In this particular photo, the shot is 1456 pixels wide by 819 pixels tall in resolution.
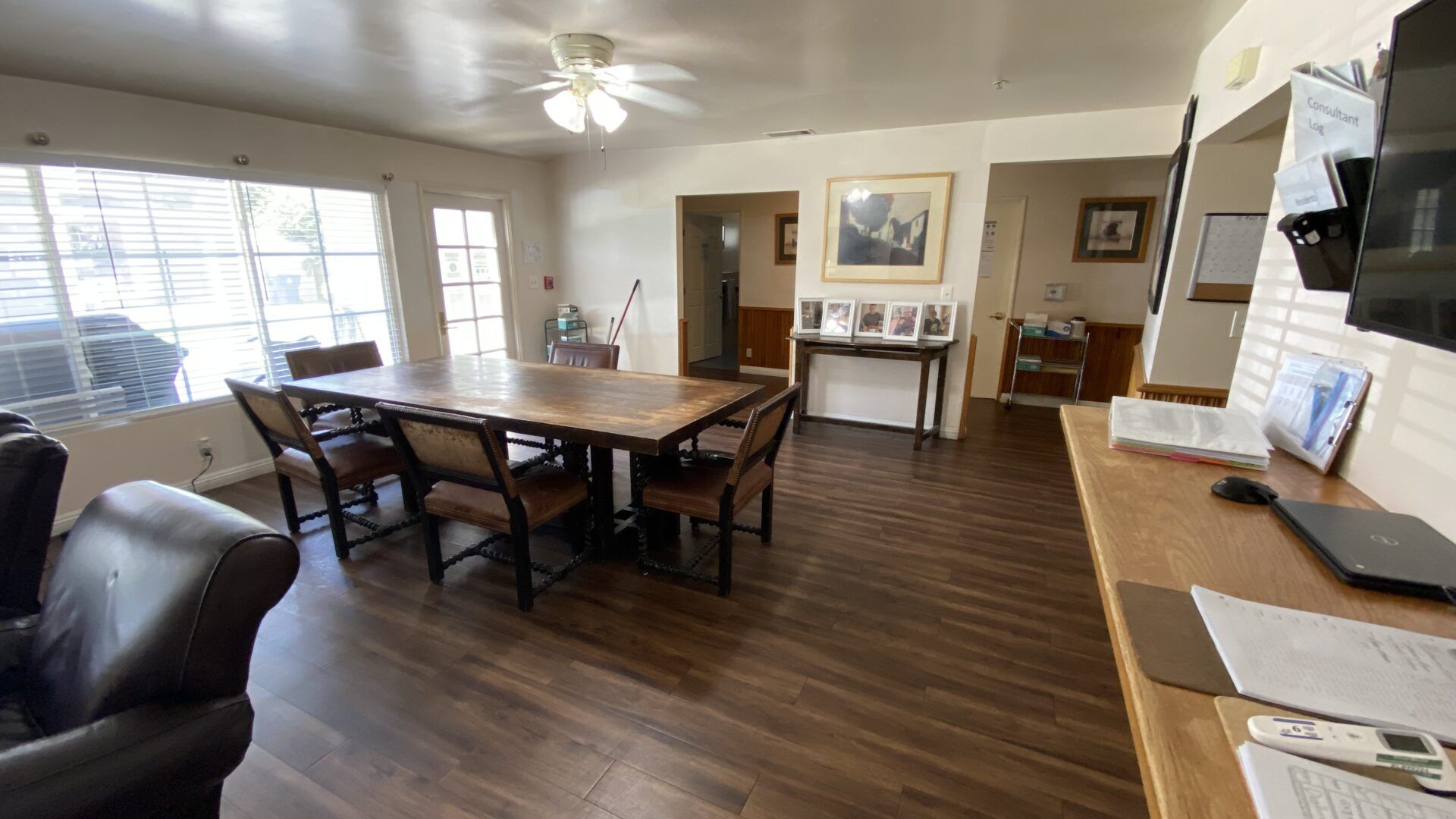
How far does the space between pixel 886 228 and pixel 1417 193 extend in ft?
11.7

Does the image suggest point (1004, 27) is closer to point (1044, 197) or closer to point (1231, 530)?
point (1231, 530)

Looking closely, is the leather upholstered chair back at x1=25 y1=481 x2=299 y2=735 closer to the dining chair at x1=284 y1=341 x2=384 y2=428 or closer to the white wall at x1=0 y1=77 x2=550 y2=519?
the dining chair at x1=284 y1=341 x2=384 y2=428

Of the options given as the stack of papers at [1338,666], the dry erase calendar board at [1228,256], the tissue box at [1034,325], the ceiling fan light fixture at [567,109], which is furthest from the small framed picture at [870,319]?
the stack of papers at [1338,666]

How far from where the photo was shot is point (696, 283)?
7289mm

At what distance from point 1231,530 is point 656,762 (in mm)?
1456

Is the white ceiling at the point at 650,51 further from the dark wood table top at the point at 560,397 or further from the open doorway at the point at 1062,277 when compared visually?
the open doorway at the point at 1062,277

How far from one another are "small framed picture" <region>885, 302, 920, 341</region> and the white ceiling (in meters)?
1.33

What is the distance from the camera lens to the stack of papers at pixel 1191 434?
1249 mm

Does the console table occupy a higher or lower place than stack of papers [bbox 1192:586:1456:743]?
lower

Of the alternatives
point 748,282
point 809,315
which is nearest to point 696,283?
point 748,282

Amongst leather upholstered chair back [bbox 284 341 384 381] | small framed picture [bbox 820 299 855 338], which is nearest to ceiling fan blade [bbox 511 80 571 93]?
leather upholstered chair back [bbox 284 341 384 381]

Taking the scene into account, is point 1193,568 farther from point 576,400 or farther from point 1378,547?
point 576,400

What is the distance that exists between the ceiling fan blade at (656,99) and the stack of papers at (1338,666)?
3333 mm

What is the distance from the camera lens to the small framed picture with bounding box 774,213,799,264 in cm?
653
